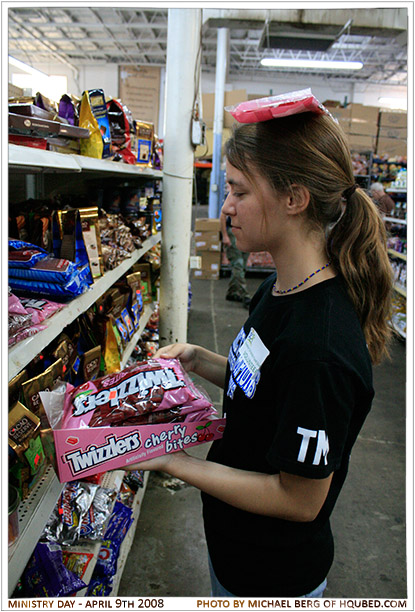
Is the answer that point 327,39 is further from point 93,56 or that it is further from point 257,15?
point 93,56

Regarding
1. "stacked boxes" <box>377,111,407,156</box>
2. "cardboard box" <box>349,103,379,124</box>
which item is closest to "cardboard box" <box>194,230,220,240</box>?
"cardboard box" <box>349,103,379,124</box>

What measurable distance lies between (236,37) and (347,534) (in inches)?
568

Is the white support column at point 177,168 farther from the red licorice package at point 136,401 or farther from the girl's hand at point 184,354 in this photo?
the red licorice package at point 136,401

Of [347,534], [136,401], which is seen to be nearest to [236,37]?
[347,534]

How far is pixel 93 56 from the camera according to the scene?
15.9 metres

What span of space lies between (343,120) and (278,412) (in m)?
10.7

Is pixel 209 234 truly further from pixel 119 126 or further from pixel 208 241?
pixel 119 126

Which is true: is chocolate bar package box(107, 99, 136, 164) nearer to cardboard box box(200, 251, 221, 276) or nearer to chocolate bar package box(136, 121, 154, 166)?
chocolate bar package box(136, 121, 154, 166)

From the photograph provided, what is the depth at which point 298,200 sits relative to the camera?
931 mm

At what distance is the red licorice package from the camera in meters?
1.01

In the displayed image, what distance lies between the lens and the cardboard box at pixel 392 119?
1067 cm

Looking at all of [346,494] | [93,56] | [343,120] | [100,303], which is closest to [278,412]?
[100,303]

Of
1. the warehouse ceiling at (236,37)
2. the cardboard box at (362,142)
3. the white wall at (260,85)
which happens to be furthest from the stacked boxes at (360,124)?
the white wall at (260,85)
